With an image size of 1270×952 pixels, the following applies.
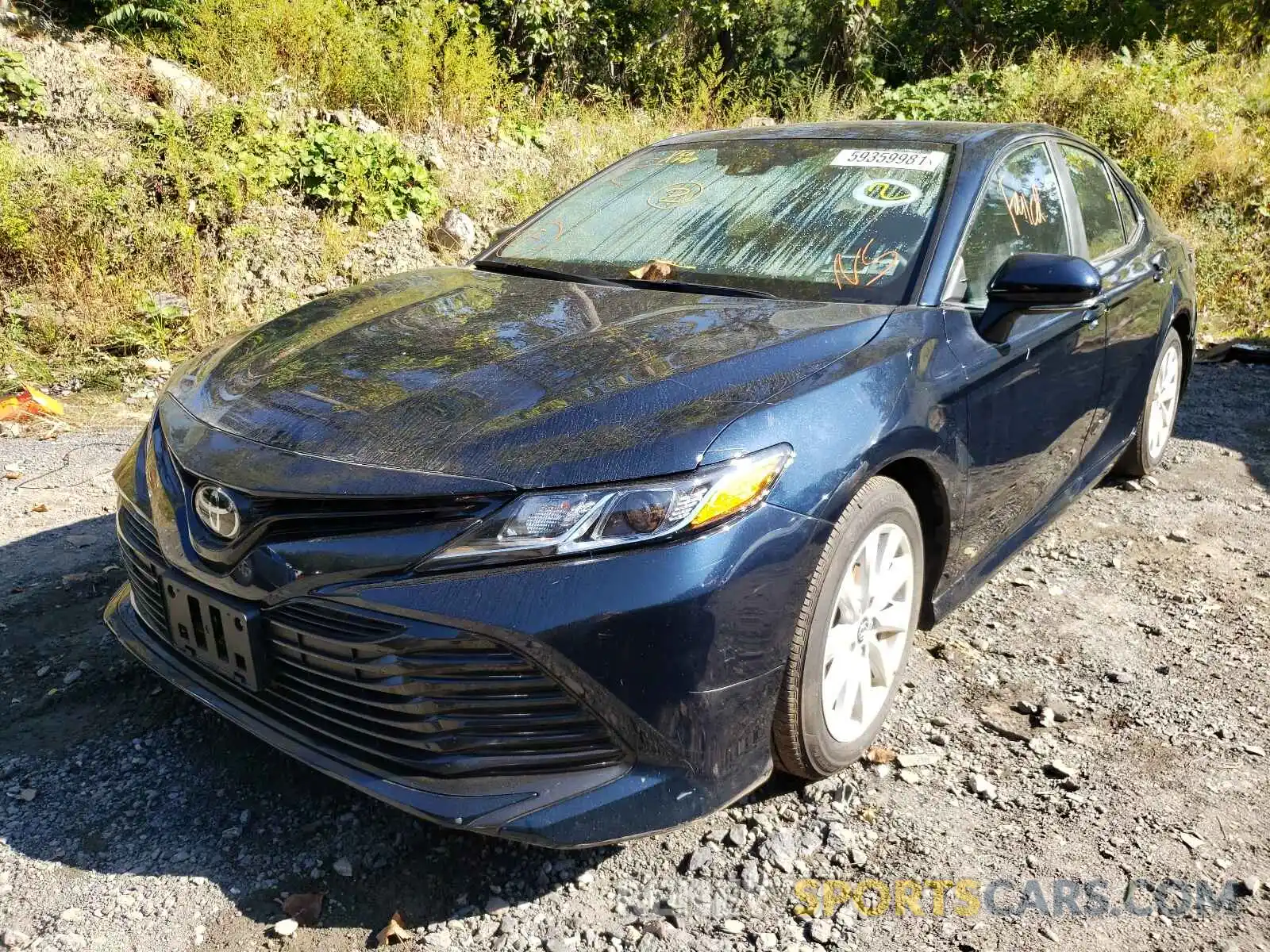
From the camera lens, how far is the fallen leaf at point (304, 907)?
201 cm

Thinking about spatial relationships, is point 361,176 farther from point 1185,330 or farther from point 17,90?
point 1185,330

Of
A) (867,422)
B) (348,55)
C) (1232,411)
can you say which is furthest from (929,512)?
(348,55)

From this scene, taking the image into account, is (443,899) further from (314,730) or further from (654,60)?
(654,60)

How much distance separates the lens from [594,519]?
1858 mm

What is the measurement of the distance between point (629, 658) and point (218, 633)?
878mm

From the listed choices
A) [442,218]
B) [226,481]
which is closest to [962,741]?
[226,481]

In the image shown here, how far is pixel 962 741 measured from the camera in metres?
2.68

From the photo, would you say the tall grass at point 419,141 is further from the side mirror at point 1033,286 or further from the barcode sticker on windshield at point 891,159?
the side mirror at point 1033,286

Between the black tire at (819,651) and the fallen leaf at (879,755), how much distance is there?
0.19m

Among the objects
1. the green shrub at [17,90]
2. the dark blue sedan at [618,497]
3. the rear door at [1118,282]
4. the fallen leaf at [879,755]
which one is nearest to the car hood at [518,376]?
the dark blue sedan at [618,497]

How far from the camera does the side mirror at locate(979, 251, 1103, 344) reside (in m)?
2.58

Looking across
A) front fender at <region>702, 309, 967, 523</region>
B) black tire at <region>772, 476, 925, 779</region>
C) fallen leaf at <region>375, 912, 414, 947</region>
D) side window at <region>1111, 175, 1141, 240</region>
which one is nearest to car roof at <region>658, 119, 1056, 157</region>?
side window at <region>1111, 175, 1141, 240</region>

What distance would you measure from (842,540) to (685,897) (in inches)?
32.0

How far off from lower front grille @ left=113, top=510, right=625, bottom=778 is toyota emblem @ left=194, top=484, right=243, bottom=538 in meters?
0.19
